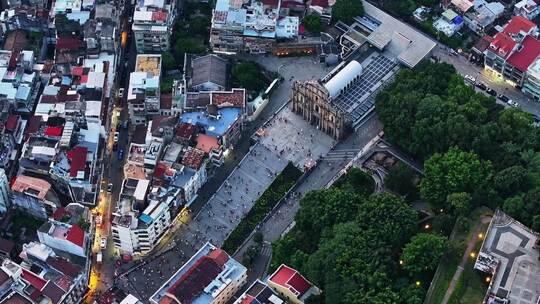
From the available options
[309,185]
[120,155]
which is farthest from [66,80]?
[309,185]

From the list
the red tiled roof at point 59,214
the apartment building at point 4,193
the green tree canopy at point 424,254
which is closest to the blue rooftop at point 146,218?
the red tiled roof at point 59,214

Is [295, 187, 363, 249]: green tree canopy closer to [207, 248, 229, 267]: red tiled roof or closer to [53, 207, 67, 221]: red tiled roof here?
[207, 248, 229, 267]: red tiled roof

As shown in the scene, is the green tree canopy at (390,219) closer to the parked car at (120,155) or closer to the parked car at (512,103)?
the parked car at (512,103)

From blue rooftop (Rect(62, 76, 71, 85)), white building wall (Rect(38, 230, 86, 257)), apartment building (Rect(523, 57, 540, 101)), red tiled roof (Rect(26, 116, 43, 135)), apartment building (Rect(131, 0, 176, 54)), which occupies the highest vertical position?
apartment building (Rect(523, 57, 540, 101))

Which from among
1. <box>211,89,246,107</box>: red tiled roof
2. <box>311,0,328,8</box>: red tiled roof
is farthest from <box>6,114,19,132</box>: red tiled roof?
<box>311,0,328,8</box>: red tiled roof

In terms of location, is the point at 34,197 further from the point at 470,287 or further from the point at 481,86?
the point at 481,86

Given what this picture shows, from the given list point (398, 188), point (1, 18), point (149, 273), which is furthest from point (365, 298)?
point (1, 18)
